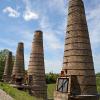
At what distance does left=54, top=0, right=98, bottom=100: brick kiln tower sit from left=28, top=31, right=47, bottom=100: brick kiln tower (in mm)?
7615

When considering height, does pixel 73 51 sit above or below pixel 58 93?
above

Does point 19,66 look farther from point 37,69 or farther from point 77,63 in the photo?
point 77,63

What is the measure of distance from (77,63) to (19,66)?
509 inches

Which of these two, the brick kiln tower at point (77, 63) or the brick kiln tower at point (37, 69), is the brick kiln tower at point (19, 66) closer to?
the brick kiln tower at point (37, 69)

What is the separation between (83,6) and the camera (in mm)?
14758

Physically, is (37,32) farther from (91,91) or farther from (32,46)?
(91,91)

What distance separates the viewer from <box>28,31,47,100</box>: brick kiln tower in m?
21.6

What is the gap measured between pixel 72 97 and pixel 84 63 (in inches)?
78.5

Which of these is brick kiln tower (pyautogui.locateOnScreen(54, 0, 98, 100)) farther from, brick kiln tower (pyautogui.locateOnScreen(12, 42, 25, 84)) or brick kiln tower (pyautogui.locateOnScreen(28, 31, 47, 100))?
brick kiln tower (pyautogui.locateOnScreen(12, 42, 25, 84))

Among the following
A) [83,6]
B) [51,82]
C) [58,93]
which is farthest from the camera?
[51,82]

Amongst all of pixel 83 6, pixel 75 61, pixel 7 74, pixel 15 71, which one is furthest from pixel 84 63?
pixel 7 74

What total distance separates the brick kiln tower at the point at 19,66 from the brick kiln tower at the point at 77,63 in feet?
38.2

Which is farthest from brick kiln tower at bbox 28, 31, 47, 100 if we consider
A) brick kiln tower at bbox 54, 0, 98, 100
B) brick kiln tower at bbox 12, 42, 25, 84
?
brick kiln tower at bbox 54, 0, 98, 100

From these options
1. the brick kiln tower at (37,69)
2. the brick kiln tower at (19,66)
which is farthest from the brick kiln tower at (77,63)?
the brick kiln tower at (19,66)
